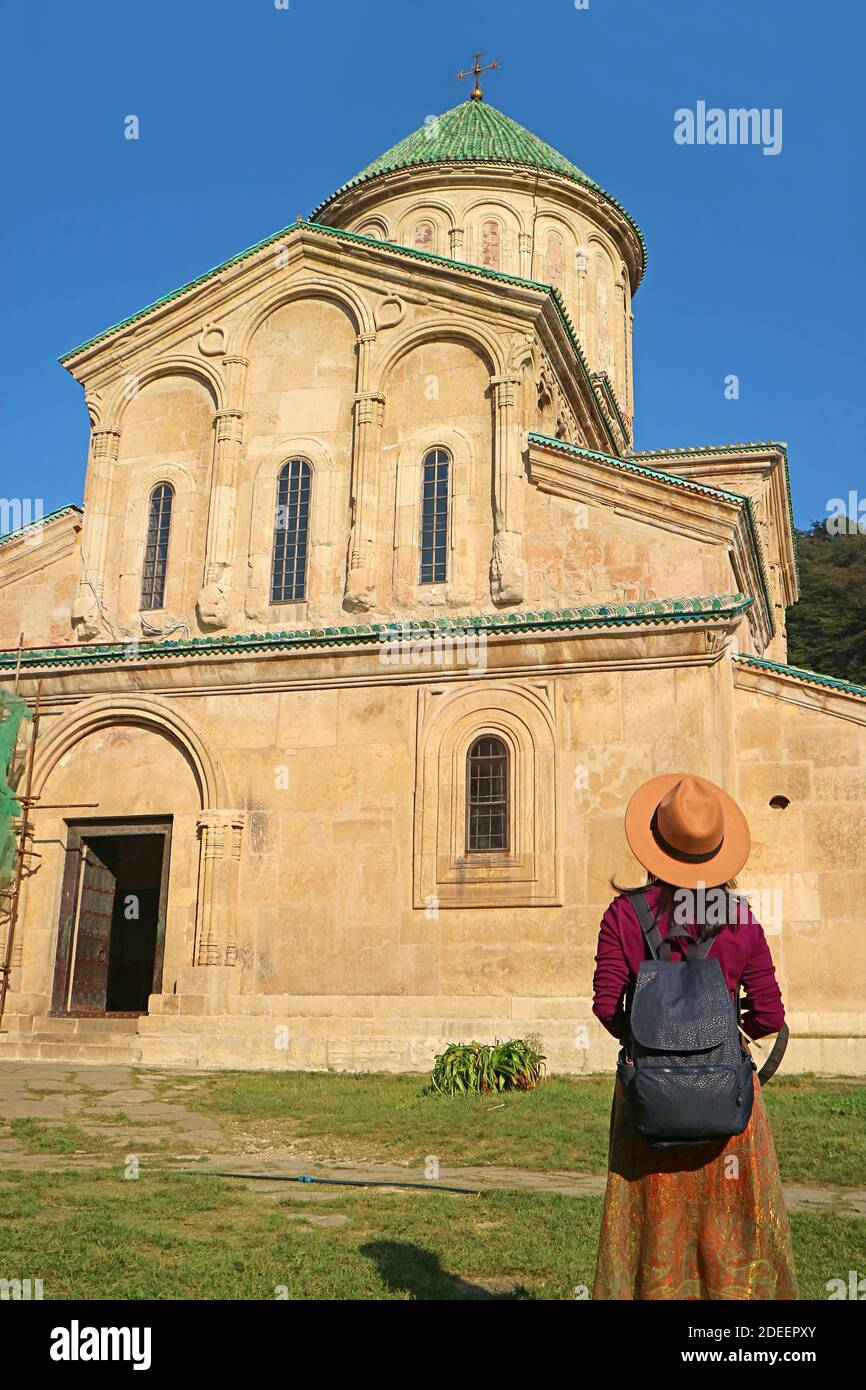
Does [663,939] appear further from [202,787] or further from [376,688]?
[202,787]

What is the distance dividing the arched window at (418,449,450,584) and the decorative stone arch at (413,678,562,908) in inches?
75.7

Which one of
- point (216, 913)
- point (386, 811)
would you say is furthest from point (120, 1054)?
point (386, 811)

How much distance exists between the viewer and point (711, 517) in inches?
667

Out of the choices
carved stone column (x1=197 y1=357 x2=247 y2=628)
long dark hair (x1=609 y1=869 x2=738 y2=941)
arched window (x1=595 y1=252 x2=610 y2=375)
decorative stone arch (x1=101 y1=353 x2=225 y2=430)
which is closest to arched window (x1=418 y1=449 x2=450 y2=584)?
carved stone column (x1=197 y1=357 x2=247 y2=628)

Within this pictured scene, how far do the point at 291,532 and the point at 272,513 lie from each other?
43cm

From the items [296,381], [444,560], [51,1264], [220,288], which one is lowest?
[51,1264]

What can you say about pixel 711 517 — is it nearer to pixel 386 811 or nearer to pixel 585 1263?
pixel 386 811

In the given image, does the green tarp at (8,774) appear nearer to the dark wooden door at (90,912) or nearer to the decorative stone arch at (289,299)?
the dark wooden door at (90,912)

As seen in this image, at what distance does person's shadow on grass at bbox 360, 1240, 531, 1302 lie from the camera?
583 centimetres

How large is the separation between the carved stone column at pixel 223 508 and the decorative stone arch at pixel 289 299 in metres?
0.48

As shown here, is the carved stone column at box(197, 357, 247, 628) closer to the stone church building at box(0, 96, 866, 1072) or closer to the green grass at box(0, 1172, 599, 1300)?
the stone church building at box(0, 96, 866, 1072)

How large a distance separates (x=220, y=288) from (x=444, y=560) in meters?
6.28
